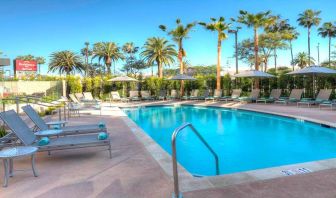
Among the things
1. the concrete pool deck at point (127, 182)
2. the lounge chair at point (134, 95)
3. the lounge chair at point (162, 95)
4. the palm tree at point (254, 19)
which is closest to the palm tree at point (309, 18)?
the palm tree at point (254, 19)

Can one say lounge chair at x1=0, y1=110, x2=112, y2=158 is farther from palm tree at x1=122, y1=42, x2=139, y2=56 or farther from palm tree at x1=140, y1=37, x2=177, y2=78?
palm tree at x1=122, y1=42, x2=139, y2=56

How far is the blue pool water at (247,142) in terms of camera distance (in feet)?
21.0

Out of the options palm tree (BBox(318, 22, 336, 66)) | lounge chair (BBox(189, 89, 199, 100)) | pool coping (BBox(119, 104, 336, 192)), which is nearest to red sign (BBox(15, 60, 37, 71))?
lounge chair (BBox(189, 89, 199, 100))

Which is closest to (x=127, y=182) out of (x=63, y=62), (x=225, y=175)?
(x=225, y=175)

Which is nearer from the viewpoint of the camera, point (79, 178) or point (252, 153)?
point (79, 178)

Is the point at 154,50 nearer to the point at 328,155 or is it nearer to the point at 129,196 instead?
the point at 328,155

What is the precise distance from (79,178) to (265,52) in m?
45.7

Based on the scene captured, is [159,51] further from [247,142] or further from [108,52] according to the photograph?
[247,142]

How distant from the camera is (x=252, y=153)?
712 centimetres

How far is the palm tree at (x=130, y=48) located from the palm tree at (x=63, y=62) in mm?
10133

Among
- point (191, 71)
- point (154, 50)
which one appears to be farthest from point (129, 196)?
point (191, 71)

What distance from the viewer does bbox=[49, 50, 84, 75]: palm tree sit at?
5280 centimetres

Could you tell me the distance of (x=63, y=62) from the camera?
52.8 meters

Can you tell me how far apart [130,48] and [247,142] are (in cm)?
5310
